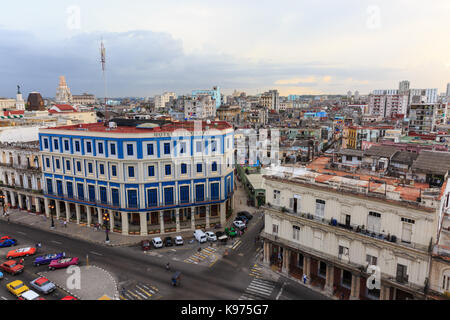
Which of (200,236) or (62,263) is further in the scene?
(200,236)

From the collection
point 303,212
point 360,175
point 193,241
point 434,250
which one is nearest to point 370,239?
point 434,250

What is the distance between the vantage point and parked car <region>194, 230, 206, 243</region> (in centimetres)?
4344

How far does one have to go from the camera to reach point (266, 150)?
80.9 meters

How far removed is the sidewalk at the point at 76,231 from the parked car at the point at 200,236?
74.7 inches

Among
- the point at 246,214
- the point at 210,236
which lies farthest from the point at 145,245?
the point at 246,214

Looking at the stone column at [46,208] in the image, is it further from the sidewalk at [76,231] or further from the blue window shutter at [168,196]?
the blue window shutter at [168,196]

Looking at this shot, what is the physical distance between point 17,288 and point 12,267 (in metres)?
5.85

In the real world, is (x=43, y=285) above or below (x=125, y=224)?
below

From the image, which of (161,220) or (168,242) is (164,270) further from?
(161,220)

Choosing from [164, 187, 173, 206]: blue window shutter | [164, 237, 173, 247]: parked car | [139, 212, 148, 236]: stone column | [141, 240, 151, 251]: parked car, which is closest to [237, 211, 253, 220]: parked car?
[164, 187, 173, 206]: blue window shutter

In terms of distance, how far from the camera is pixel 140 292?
32.2 metres

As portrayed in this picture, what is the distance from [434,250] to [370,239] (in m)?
4.92

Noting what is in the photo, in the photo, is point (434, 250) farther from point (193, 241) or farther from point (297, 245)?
point (193, 241)

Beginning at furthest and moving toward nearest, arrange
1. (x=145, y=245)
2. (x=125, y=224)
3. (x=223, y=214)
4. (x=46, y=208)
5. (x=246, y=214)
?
(x=46, y=208), (x=246, y=214), (x=223, y=214), (x=125, y=224), (x=145, y=245)
